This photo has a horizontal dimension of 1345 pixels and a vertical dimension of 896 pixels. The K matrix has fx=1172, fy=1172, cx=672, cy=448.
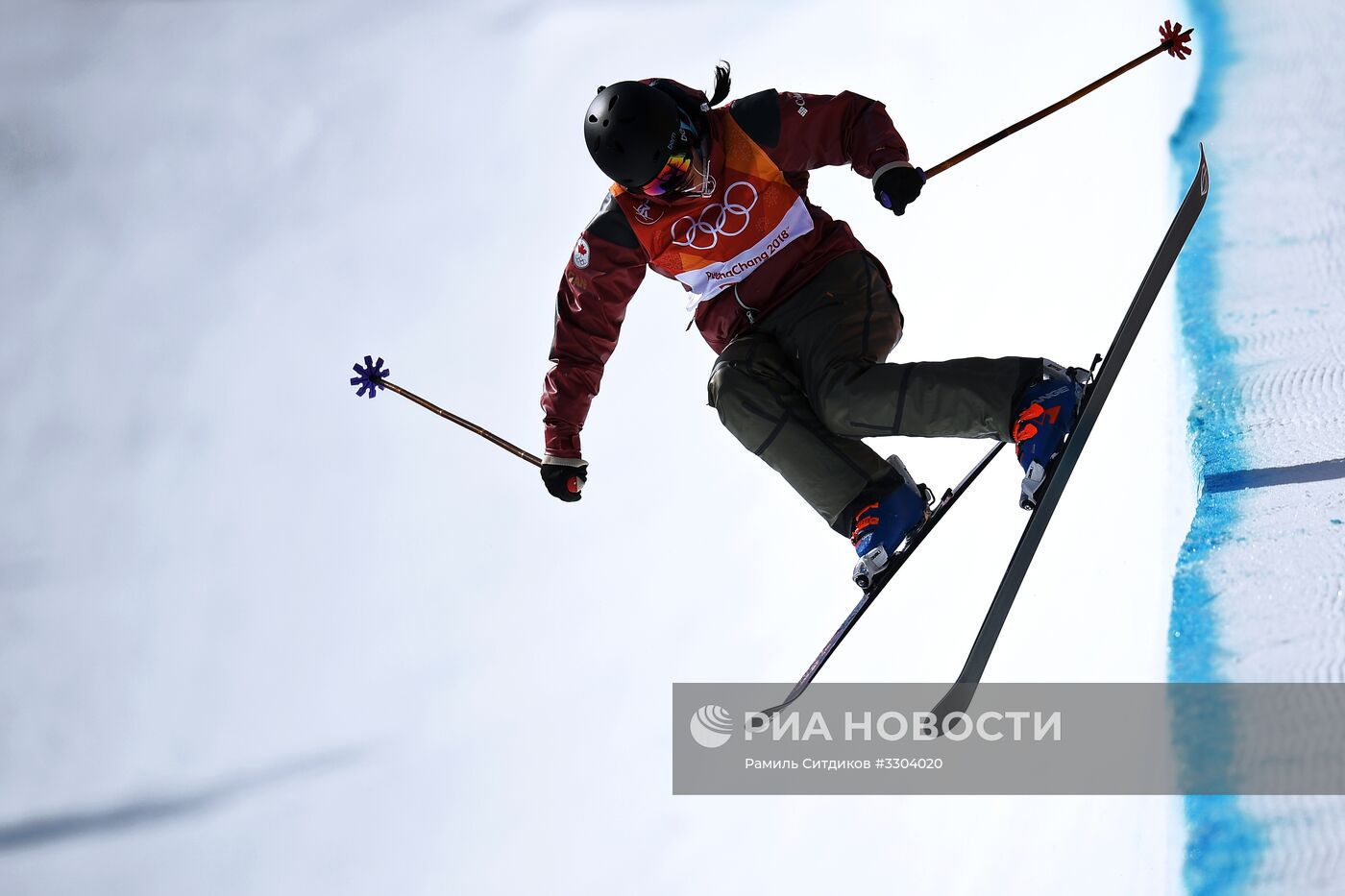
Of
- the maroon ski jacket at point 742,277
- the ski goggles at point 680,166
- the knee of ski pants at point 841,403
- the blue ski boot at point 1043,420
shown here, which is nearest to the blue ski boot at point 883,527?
the knee of ski pants at point 841,403

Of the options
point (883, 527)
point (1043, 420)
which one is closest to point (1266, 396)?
point (1043, 420)

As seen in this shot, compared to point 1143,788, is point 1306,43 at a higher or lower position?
higher

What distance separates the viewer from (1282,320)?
10.4 feet

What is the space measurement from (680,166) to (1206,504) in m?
1.56

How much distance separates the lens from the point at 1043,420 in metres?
2.29

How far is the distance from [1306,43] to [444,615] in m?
3.53

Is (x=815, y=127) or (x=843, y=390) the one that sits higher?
(x=815, y=127)

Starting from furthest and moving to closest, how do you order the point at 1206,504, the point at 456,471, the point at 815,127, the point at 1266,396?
the point at 456,471 → the point at 1266,396 → the point at 1206,504 → the point at 815,127

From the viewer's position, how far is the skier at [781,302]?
240 centimetres

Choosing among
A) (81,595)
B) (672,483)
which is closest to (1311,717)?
(672,483)

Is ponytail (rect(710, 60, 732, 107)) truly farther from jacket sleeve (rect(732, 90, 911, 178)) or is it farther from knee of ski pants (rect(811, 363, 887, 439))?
knee of ski pants (rect(811, 363, 887, 439))

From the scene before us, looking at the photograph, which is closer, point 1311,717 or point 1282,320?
point 1311,717

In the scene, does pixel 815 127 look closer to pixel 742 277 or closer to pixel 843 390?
pixel 742 277

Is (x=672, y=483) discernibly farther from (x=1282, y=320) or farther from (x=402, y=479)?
(x=1282, y=320)
